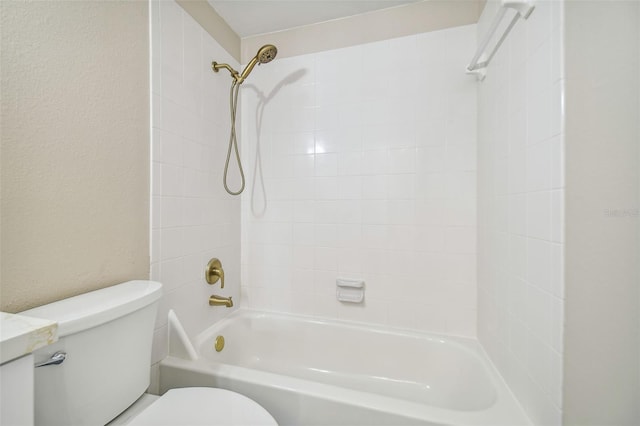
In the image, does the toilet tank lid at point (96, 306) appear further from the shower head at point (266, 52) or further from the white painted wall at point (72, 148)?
the shower head at point (266, 52)

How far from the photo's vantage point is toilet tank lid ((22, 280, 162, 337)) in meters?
0.66

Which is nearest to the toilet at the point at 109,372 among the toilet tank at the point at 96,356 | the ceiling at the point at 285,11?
the toilet tank at the point at 96,356

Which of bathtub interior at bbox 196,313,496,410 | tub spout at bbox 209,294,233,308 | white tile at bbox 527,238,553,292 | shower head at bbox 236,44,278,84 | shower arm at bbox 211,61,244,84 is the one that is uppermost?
shower head at bbox 236,44,278,84

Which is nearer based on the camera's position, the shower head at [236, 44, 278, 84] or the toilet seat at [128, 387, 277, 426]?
the toilet seat at [128, 387, 277, 426]

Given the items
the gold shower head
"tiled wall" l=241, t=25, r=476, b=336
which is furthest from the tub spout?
the gold shower head

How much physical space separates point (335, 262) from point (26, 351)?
1.32 metres

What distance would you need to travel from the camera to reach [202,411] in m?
0.82

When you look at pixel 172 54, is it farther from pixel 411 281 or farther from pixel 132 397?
pixel 411 281

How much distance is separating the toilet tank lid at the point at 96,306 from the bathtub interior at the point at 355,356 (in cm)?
59

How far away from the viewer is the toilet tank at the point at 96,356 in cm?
64

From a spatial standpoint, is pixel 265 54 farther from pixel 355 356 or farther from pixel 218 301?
pixel 355 356

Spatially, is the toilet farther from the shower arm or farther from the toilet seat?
the shower arm

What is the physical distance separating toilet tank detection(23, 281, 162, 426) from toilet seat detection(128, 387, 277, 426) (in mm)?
87

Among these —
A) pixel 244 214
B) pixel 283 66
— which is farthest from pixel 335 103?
pixel 244 214
